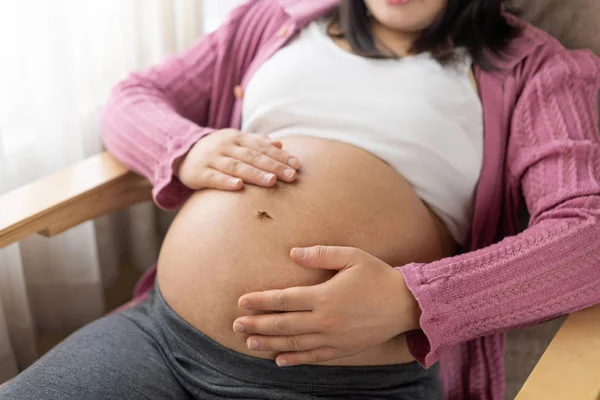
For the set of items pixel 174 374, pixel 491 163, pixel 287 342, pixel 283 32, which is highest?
pixel 283 32

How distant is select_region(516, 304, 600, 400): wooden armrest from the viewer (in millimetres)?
726

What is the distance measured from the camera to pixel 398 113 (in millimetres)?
1015

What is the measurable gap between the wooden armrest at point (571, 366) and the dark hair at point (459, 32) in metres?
0.45

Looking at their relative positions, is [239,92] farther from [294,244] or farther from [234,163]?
[294,244]

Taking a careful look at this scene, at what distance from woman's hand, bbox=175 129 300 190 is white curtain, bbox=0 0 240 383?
0.29 meters

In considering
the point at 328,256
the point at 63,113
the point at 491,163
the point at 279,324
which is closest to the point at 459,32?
the point at 491,163

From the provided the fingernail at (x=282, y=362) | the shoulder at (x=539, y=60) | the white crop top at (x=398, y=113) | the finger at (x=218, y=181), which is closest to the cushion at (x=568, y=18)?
the shoulder at (x=539, y=60)

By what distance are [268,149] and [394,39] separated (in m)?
0.32

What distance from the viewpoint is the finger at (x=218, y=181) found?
3.08 ft

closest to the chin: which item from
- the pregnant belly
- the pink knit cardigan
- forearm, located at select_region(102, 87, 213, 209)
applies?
the pink knit cardigan

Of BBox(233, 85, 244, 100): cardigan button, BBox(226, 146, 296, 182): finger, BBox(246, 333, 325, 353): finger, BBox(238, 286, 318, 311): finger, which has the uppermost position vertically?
BBox(226, 146, 296, 182): finger

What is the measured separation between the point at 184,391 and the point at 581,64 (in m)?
0.77

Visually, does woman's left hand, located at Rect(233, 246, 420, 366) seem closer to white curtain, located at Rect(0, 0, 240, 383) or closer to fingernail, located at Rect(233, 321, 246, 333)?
fingernail, located at Rect(233, 321, 246, 333)

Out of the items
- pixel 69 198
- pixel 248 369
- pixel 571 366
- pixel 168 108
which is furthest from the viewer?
pixel 168 108
